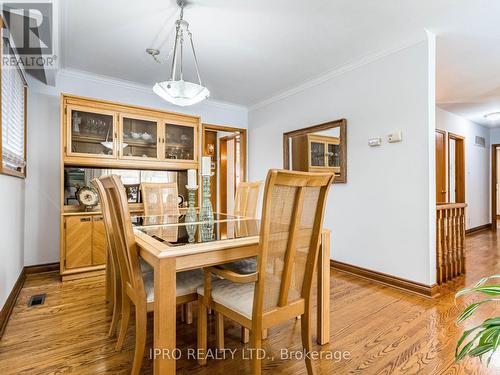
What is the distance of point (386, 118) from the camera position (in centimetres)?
289

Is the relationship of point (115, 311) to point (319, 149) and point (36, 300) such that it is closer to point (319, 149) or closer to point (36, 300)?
point (36, 300)

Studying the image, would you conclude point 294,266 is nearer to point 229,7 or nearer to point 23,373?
point 23,373

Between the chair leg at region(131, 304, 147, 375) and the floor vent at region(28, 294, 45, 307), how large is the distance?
1.59 m

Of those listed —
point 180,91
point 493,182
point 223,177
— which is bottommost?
point 493,182

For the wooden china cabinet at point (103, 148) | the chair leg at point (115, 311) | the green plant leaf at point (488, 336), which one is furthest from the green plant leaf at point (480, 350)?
the wooden china cabinet at point (103, 148)

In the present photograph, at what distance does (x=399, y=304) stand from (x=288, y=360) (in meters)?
1.31

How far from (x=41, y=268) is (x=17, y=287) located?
704 mm

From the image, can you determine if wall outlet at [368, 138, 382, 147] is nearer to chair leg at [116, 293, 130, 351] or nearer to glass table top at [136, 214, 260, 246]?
glass table top at [136, 214, 260, 246]

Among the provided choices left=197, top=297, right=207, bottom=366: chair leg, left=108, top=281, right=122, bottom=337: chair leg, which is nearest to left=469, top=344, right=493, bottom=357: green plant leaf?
left=197, top=297, right=207, bottom=366: chair leg

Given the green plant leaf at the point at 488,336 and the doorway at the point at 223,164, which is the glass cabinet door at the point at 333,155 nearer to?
the doorway at the point at 223,164

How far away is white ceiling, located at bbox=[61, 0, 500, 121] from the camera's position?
7.30 feet

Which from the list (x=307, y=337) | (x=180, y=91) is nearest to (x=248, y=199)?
(x=180, y=91)

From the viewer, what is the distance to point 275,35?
2.64 metres

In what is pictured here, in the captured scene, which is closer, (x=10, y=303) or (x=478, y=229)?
(x=10, y=303)
